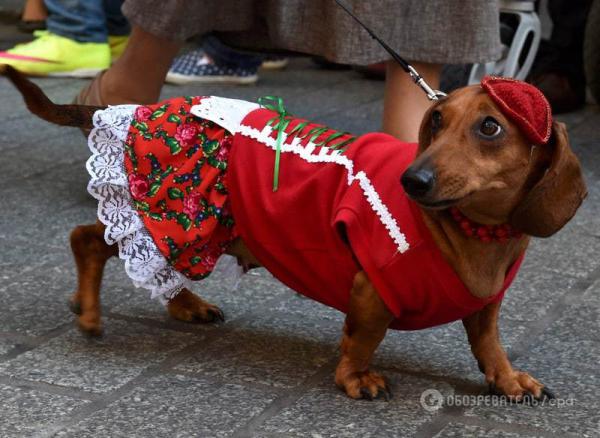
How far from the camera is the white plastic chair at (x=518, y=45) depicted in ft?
15.0

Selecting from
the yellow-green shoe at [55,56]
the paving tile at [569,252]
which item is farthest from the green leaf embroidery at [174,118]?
the yellow-green shoe at [55,56]

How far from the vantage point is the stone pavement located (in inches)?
87.2

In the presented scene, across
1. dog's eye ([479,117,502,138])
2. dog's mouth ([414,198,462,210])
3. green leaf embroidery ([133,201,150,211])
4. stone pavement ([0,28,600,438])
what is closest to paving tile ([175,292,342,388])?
stone pavement ([0,28,600,438])

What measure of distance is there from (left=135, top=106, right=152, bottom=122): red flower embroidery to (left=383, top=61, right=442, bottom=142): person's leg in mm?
888

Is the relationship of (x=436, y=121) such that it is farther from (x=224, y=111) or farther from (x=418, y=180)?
(x=224, y=111)

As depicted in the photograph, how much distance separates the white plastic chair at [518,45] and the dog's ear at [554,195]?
2.47 meters

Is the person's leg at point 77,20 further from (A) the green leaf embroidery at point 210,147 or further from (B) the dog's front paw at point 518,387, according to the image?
(B) the dog's front paw at point 518,387

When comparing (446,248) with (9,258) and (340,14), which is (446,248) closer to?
(340,14)

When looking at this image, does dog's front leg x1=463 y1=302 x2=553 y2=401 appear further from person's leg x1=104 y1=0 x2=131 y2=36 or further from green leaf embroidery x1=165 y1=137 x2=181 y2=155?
person's leg x1=104 y1=0 x2=131 y2=36

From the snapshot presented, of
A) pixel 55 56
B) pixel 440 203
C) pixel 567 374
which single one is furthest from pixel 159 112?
pixel 55 56

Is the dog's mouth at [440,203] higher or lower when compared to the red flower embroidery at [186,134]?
higher

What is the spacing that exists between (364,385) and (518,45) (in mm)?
2647

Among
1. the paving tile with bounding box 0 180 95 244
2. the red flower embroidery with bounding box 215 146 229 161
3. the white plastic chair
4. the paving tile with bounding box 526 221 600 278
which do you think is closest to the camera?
the red flower embroidery with bounding box 215 146 229 161

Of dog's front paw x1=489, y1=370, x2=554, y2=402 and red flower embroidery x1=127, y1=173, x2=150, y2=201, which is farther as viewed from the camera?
red flower embroidery x1=127, y1=173, x2=150, y2=201
